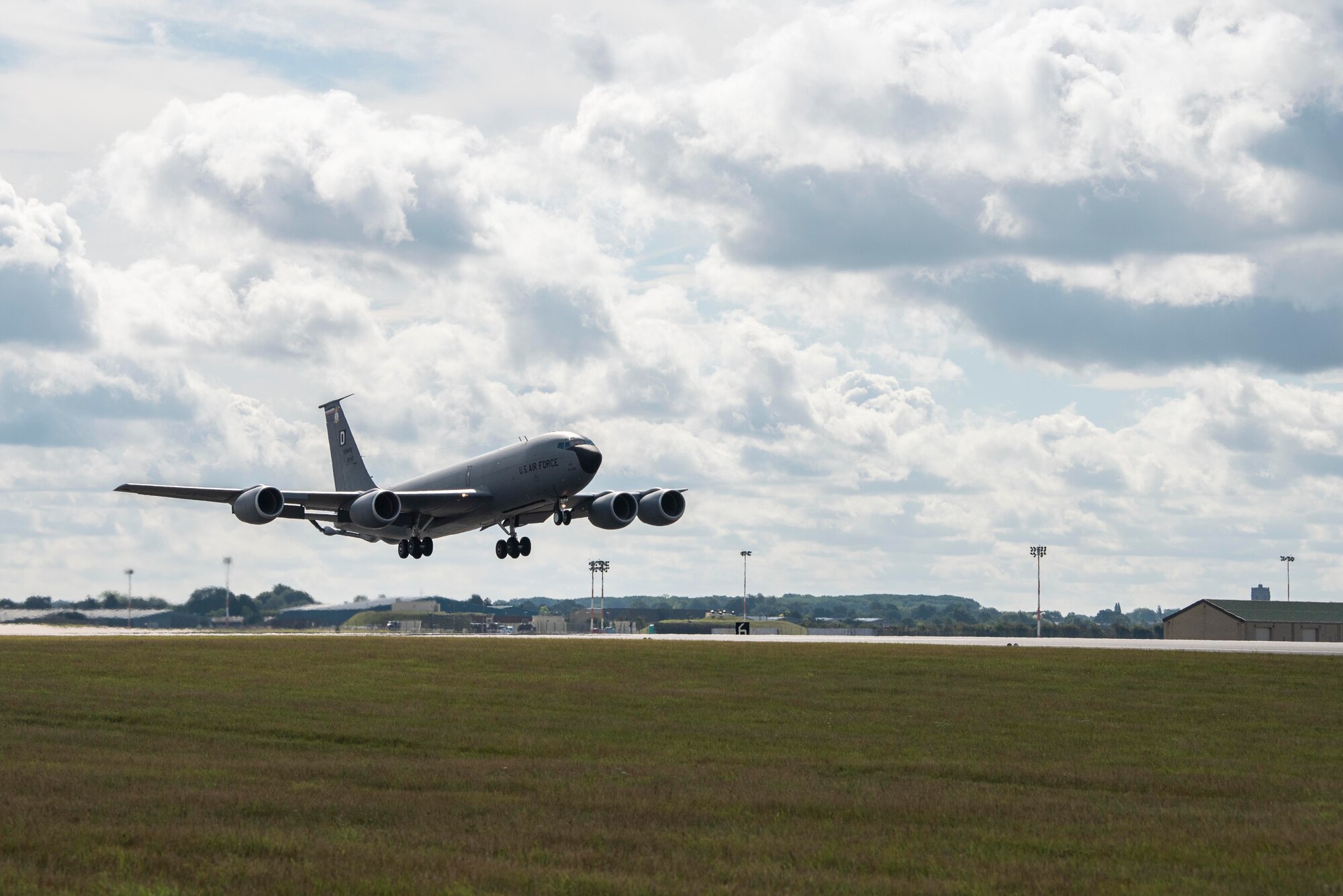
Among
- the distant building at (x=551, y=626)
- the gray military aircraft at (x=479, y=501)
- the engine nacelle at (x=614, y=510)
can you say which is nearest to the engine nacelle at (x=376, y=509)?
the gray military aircraft at (x=479, y=501)

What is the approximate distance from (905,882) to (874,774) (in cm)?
981

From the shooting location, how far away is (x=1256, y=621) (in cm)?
13438

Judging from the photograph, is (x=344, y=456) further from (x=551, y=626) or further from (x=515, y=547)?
(x=551, y=626)

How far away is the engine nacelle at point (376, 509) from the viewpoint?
76375 mm

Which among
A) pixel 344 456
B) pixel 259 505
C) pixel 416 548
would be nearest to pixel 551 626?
pixel 344 456

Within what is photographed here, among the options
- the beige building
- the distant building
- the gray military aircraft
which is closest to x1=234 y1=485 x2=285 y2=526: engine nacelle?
the gray military aircraft

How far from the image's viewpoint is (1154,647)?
231ft

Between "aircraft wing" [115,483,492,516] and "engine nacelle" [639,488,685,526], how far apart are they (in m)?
10.0

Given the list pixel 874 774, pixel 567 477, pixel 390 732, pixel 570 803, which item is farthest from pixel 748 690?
pixel 567 477

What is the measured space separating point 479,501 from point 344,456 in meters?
28.1

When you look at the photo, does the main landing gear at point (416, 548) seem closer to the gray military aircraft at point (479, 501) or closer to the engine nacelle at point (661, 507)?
the gray military aircraft at point (479, 501)

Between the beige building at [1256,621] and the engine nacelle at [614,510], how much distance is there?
7351 cm

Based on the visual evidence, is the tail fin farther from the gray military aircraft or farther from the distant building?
the distant building

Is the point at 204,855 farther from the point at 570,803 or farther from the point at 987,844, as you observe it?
the point at 987,844
